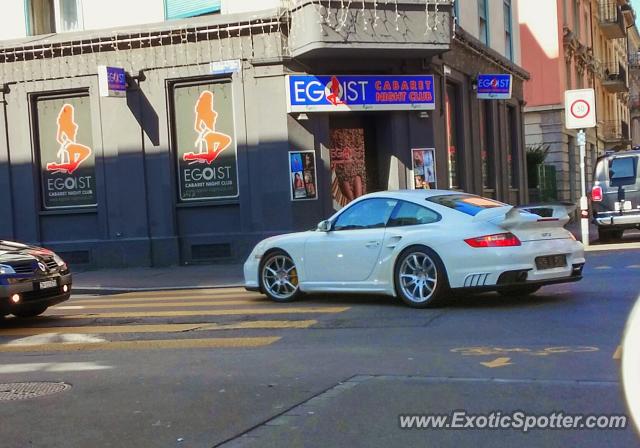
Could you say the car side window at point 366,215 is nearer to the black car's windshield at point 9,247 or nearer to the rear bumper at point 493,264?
the rear bumper at point 493,264

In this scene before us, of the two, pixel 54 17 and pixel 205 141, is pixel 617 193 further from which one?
pixel 54 17

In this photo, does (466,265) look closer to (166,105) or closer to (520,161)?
(166,105)

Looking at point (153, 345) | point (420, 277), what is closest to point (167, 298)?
point (153, 345)

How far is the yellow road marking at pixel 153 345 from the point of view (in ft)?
26.3

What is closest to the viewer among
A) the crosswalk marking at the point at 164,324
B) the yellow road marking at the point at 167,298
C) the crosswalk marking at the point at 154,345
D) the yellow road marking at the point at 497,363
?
the yellow road marking at the point at 497,363

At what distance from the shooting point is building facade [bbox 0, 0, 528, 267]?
704 inches

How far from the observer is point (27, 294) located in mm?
9781

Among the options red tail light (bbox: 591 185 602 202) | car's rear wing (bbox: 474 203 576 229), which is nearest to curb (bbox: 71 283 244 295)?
car's rear wing (bbox: 474 203 576 229)

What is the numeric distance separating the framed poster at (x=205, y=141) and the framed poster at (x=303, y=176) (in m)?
1.43

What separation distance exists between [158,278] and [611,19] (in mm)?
40141

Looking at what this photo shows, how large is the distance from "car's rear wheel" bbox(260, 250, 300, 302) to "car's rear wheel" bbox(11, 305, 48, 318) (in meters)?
2.92

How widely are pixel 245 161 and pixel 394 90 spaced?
3.84 meters

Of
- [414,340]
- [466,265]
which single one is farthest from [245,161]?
[414,340]

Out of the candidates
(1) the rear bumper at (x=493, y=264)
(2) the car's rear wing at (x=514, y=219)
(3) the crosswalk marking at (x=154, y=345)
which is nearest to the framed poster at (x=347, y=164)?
(2) the car's rear wing at (x=514, y=219)
